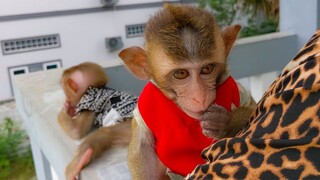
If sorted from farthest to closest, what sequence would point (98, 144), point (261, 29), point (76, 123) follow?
point (261, 29) → point (76, 123) → point (98, 144)

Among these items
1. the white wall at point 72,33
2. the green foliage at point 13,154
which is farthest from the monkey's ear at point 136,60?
the white wall at point 72,33

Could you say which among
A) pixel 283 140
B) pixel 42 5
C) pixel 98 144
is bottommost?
pixel 98 144

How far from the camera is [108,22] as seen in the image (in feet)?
18.5

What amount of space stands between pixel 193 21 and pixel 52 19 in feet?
15.8

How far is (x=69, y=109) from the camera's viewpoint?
163cm

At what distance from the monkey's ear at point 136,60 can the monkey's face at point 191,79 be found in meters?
0.06

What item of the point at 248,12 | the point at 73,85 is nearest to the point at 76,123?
the point at 73,85

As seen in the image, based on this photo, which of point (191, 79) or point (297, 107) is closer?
point (297, 107)

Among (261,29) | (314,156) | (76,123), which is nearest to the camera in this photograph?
(314,156)

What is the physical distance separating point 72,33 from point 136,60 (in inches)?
187

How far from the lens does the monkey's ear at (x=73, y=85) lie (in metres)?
1.68

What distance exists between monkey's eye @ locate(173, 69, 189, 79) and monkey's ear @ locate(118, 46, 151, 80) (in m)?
0.10

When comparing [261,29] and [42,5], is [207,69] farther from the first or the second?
[42,5]

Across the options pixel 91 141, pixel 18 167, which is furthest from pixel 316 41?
pixel 18 167
